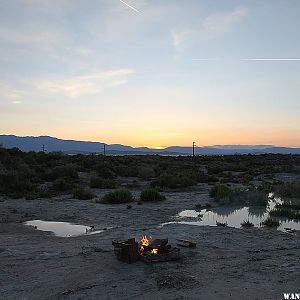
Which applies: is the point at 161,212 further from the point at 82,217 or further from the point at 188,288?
the point at 188,288

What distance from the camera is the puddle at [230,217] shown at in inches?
642

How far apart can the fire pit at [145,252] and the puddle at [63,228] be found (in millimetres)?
4277

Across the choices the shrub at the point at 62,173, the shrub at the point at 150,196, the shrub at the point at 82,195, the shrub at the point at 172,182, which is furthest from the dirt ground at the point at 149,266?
the shrub at the point at 62,173

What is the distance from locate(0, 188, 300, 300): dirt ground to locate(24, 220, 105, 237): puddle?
452mm

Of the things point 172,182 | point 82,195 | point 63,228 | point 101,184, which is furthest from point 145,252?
point 172,182

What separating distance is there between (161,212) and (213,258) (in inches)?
326

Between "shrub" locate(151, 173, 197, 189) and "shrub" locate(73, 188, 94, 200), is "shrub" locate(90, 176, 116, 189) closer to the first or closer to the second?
"shrub" locate(151, 173, 197, 189)

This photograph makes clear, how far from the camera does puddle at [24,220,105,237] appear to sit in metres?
14.6

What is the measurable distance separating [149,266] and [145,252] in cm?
61

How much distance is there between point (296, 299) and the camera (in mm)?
7625

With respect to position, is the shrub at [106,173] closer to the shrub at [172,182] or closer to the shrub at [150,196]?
the shrub at [172,182]

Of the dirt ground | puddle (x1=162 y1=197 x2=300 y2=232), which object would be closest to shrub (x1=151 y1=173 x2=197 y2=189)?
puddle (x1=162 y1=197 x2=300 y2=232)

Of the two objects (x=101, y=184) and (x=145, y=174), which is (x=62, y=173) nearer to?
(x=101, y=184)

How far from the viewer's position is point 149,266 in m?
9.85
